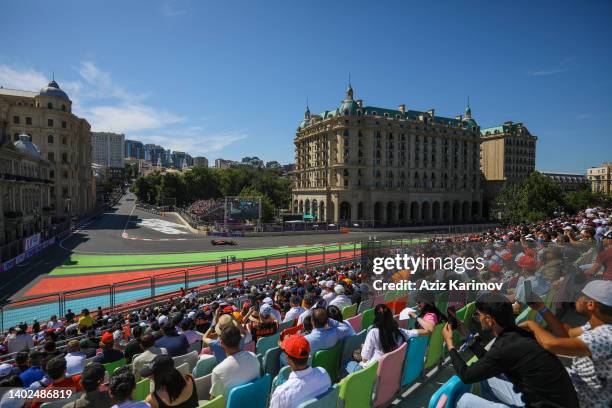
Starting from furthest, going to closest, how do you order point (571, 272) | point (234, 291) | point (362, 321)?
point (234, 291) → point (362, 321) → point (571, 272)

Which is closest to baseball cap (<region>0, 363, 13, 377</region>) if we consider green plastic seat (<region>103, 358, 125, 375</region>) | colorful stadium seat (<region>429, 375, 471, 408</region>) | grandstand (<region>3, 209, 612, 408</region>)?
grandstand (<region>3, 209, 612, 408</region>)

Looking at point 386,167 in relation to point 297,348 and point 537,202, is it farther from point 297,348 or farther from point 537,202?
point 297,348

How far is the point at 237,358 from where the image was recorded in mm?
4121

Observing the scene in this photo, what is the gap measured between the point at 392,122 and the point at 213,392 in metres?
78.3

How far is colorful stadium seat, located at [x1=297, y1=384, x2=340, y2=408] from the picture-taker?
A: 3395 millimetres

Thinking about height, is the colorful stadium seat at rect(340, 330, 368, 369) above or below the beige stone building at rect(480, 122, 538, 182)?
below

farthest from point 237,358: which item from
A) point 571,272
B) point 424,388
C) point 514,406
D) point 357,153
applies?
point 357,153

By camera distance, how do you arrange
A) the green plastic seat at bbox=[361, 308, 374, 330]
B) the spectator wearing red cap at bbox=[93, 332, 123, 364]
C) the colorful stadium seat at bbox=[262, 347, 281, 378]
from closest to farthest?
the colorful stadium seat at bbox=[262, 347, 281, 378]
the spectator wearing red cap at bbox=[93, 332, 123, 364]
the green plastic seat at bbox=[361, 308, 374, 330]

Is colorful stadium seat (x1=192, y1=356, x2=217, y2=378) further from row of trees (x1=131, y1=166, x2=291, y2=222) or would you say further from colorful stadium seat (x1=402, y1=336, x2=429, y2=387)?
row of trees (x1=131, y1=166, x2=291, y2=222)

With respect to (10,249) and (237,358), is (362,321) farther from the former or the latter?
(10,249)

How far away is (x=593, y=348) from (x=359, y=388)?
7.39 ft

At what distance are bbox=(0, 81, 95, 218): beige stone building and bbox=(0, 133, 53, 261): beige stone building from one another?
973 centimetres

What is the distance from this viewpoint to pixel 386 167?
253ft

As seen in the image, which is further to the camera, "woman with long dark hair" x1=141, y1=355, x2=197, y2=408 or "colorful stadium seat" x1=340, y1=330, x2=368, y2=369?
"colorful stadium seat" x1=340, y1=330, x2=368, y2=369
